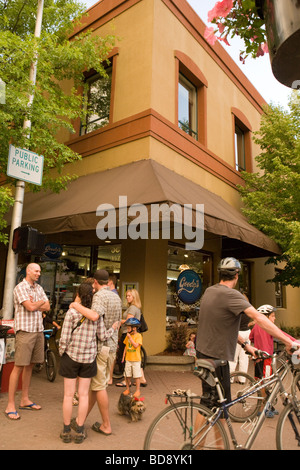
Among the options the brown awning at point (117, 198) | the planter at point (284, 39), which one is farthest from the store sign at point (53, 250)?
the planter at point (284, 39)

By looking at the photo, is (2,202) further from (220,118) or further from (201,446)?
(220,118)

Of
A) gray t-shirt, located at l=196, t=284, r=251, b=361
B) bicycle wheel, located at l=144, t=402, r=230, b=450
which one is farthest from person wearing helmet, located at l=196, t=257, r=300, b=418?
bicycle wheel, located at l=144, t=402, r=230, b=450

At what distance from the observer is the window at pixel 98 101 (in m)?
10.1

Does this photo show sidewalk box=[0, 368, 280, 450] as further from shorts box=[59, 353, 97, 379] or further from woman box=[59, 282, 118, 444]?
shorts box=[59, 353, 97, 379]

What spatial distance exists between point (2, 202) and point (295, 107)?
364 inches

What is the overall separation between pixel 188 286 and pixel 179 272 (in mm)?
566

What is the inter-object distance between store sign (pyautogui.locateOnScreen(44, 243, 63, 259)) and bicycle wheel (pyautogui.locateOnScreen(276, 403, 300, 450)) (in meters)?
8.30

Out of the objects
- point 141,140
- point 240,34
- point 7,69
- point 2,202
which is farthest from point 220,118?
point 240,34

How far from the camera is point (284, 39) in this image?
148 cm

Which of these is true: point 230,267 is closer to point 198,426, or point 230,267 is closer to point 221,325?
point 221,325

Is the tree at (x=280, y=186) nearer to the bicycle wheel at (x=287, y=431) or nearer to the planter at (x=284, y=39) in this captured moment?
the bicycle wheel at (x=287, y=431)

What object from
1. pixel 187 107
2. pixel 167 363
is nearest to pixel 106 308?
pixel 167 363

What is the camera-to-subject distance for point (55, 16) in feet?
28.4

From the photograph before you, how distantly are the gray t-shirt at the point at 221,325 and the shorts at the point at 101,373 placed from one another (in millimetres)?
1409
